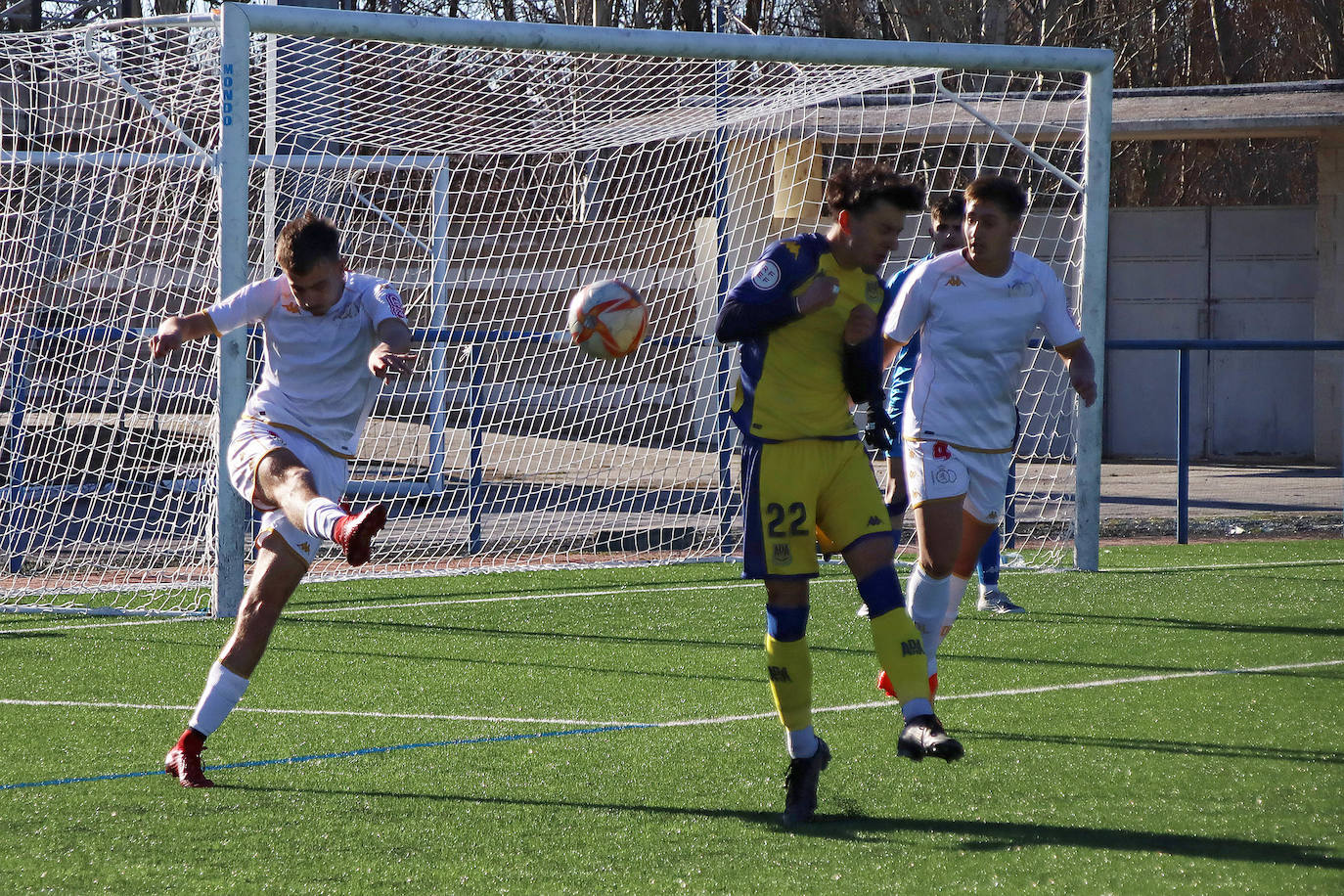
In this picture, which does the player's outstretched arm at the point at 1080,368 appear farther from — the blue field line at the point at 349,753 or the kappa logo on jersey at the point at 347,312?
the kappa logo on jersey at the point at 347,312

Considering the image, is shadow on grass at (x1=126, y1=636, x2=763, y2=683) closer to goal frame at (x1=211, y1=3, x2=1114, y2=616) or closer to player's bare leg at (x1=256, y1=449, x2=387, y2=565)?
Answer: goal frame at (x1=211, y1=3, x2=1114, y2=616)

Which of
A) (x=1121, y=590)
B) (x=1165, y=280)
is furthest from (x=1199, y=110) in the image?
(x=1121, y=590)

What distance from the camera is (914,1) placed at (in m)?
21.1

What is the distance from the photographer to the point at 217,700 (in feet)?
15.0

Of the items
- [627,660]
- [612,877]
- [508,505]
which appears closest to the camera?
[612,877]

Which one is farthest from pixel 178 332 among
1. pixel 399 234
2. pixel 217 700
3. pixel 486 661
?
pixel 399 234

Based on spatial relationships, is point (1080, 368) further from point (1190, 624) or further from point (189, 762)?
point (189, 762)

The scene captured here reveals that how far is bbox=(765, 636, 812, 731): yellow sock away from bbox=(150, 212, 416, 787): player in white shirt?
4.35 feet

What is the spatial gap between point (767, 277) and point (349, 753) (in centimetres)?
219

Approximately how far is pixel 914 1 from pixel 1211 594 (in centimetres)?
1440

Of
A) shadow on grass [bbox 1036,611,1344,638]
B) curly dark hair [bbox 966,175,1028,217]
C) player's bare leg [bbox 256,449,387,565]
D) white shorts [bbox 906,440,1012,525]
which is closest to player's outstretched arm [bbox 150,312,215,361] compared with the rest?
player's bare leg [bbox 256,449,387,565]

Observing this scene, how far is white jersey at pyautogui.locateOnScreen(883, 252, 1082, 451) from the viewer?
5.36 m

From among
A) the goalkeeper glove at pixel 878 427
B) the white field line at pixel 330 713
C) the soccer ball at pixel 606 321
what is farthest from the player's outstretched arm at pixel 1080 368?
the white field line at pixel 330 713

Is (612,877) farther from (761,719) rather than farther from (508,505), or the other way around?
(508,505)
